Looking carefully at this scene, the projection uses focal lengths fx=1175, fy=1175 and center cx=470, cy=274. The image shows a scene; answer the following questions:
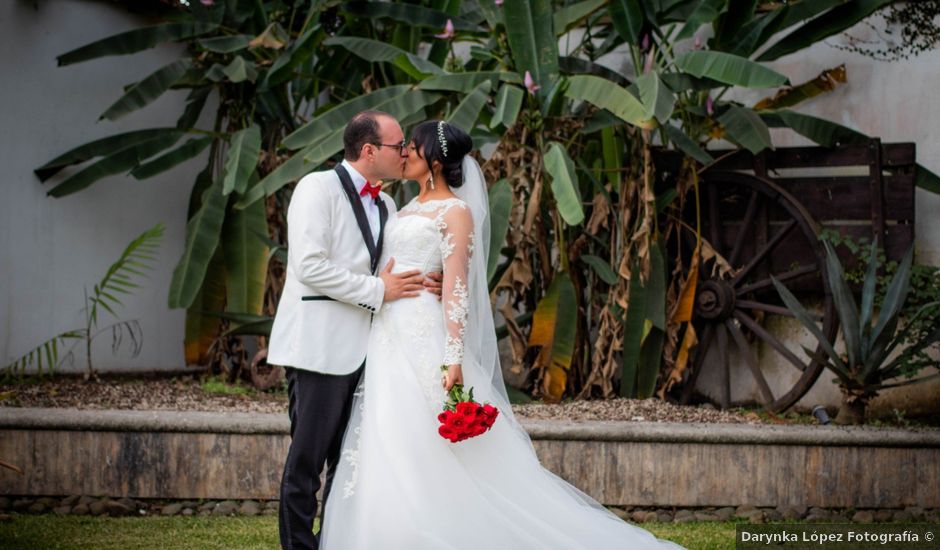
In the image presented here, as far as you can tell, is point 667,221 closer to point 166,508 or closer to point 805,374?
point 805,374

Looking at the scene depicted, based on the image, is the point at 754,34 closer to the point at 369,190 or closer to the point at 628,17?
the point at 628,17

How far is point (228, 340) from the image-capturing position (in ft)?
26.9

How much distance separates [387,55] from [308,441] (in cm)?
361

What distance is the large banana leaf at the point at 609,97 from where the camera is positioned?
252 inches

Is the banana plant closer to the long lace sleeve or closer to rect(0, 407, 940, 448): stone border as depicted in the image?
rect(0, 407, 940, 448): stone border

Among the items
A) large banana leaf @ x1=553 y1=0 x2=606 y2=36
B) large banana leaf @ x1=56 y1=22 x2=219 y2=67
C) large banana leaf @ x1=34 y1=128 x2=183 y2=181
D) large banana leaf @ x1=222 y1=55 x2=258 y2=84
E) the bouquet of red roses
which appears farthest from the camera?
large banana leaf @ x1=34 y1=128 x2=183 y2=181

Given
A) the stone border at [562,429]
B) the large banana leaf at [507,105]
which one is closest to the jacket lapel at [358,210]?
the stone border at [562,429]

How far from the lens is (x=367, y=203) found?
458 centimetres

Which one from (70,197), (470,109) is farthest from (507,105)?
(70,197)

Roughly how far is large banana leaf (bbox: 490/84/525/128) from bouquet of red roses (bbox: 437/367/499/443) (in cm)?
259

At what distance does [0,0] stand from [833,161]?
5618mm

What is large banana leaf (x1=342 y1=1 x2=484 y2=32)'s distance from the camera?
749 cm

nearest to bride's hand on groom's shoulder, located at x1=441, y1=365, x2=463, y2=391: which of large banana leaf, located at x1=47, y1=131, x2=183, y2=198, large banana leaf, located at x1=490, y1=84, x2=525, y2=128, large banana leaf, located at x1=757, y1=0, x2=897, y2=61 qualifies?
large banana leaf, located at x1=490, y1=84, x2=525, y2=128

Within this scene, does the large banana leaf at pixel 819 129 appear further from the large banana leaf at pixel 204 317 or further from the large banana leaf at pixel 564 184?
the large banana leaf at pixel 204 317
